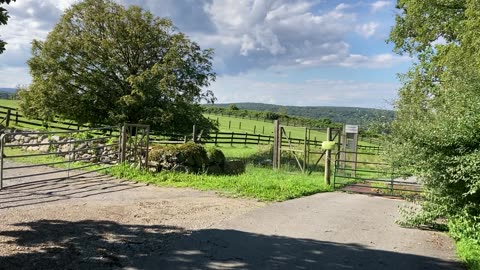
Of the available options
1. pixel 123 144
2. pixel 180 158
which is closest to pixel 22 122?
pixel 123 144

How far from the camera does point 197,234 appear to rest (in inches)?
274

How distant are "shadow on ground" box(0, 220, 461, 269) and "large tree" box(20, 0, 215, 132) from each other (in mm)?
15668

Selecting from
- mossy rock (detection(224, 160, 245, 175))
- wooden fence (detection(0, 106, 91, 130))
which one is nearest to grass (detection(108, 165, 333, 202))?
mossy rock (detection(224, 160, 245, 175))

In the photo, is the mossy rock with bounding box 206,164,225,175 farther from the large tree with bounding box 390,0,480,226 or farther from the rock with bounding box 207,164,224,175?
the large tree with bounding box 390,0,480,226

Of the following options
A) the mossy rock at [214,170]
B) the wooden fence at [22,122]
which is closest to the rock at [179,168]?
the mossy rock at [214,170]

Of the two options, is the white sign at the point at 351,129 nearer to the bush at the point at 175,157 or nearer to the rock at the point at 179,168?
the bush at the point at 175,157

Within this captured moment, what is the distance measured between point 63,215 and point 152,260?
3.04 metres

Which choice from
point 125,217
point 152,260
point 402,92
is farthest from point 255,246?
point 402,92

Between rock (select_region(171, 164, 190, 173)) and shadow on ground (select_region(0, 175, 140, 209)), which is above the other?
rock (select_region(171, 164, 190, 173))

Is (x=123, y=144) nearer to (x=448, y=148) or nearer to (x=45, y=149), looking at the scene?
(x=45, y=149)

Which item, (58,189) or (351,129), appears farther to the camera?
(351,129)

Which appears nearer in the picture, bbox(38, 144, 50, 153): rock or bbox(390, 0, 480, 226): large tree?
bbox(390, 0, 480, 226): large tree

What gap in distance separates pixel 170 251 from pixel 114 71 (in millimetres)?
19660

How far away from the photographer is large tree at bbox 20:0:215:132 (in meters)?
22.6
